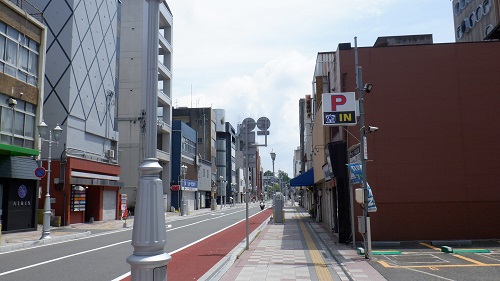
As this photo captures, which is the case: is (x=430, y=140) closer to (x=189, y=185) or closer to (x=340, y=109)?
(x=340, y=109)

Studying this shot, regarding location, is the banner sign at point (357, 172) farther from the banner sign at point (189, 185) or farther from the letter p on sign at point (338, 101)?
the banner sign at point (189, 185)

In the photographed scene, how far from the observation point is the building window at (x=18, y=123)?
23984mm

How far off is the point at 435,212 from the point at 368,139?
4.03m

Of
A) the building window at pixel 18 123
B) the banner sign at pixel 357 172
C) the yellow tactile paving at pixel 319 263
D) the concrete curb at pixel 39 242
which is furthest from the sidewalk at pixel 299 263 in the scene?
the building window at pixel 18 123

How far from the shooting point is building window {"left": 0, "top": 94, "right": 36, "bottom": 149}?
2398cm

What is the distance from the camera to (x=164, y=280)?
4.82 meters

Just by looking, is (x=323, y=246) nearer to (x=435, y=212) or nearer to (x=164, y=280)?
(x=435, y=212)

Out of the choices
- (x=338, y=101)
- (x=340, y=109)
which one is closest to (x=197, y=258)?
(x=340, y=109)

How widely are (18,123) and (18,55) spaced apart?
4.10 m

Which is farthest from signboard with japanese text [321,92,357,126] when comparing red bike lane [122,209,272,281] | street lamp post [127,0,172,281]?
street lamp post [127,0,172,281]

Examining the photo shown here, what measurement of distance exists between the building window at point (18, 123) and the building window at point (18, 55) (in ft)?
5.52

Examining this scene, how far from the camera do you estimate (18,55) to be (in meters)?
25.6

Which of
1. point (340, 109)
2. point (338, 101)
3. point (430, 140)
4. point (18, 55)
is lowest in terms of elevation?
point (430, 140)

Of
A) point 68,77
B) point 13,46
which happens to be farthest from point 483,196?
point 68,77
